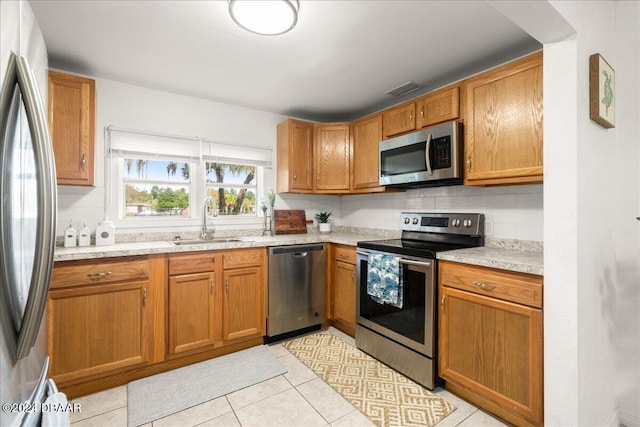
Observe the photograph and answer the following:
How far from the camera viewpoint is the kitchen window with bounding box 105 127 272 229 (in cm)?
276

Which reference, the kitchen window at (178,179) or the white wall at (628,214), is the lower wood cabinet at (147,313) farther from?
the white wall at (628,214)

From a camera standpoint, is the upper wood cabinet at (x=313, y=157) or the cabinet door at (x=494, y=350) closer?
the cabinet door at (x=494, y=350)

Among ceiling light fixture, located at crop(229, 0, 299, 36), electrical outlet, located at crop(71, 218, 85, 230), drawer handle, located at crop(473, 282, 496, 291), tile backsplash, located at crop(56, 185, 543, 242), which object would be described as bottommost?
drawer handle, located at crop(473, 282, 496, 291)

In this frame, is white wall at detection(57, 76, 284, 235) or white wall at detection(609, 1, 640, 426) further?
white wall at detection(57, 76, 284, 235)

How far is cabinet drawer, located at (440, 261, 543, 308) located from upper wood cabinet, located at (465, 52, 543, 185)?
2.20 feet

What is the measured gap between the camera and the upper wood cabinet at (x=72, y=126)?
7.17 ft

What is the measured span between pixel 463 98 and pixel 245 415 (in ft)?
8.69

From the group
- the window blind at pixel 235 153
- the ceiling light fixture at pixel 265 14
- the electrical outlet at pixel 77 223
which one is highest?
the ceiling light fixture at pixel 265 14

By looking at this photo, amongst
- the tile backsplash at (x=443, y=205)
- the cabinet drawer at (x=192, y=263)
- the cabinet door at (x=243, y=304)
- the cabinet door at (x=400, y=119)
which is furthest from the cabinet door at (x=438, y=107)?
the cabinet drawer at (x=192, y=263)

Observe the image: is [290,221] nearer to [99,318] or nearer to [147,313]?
[147,313]

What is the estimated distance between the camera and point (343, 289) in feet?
9.68

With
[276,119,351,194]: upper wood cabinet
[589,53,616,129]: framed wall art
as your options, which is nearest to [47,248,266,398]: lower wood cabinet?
[276,119,351,194]: upper wood cabinet

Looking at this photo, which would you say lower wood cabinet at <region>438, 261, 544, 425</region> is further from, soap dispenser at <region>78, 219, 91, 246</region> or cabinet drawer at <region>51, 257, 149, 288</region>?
soap dispenser at <region>78, 219, 91, 246</region>

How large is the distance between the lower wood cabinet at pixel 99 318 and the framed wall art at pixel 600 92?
283cm
